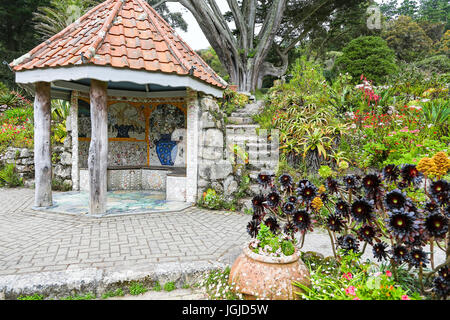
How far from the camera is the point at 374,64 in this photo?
13.6 metres

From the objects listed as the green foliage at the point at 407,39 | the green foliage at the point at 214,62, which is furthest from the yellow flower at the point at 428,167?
the green foliage at the point at 407,39

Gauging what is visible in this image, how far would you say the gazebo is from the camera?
15.6 ft

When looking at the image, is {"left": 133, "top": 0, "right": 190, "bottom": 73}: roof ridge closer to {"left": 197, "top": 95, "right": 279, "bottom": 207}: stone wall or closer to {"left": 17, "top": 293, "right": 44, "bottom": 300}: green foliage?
{"left": 197, "top": 95, "right": 279, "bottom": 207}: stone wall

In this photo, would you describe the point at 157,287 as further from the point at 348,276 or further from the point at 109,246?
the point at 348,276

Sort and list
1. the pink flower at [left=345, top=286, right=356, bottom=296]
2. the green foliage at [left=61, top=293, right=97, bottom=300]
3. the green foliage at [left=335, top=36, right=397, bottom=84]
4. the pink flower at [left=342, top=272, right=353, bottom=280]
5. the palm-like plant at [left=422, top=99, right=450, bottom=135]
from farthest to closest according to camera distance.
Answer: the green foliage at [left=335, top=36, right=397, bottom=84], the palm-like plant at [left=422, top=99, right=450, bottom=135], the green foliage at [left=61, top=293, right=97, bottom=300], the pink flower at [left=342, top=272, right=353, bottom=280], the pink flower at [left=345, top=286, right=356, bottom=296]

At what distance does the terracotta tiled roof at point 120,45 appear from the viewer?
4.66 meters

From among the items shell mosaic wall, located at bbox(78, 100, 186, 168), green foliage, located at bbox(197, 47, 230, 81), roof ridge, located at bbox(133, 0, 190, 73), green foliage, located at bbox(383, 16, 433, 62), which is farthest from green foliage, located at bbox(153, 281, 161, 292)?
green foliage, located at bbox(383, 16, 433, 62)

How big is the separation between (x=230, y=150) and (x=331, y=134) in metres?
2.52

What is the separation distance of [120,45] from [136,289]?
14.0 ft

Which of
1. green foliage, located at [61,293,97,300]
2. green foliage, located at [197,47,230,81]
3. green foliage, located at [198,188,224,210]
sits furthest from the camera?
green foliage, located at [197,47,230,81]

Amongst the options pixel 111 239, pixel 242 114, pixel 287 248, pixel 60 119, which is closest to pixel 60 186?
pixel 60 119

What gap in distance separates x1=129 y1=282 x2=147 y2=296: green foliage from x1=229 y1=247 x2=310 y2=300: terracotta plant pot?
1.04 meters
